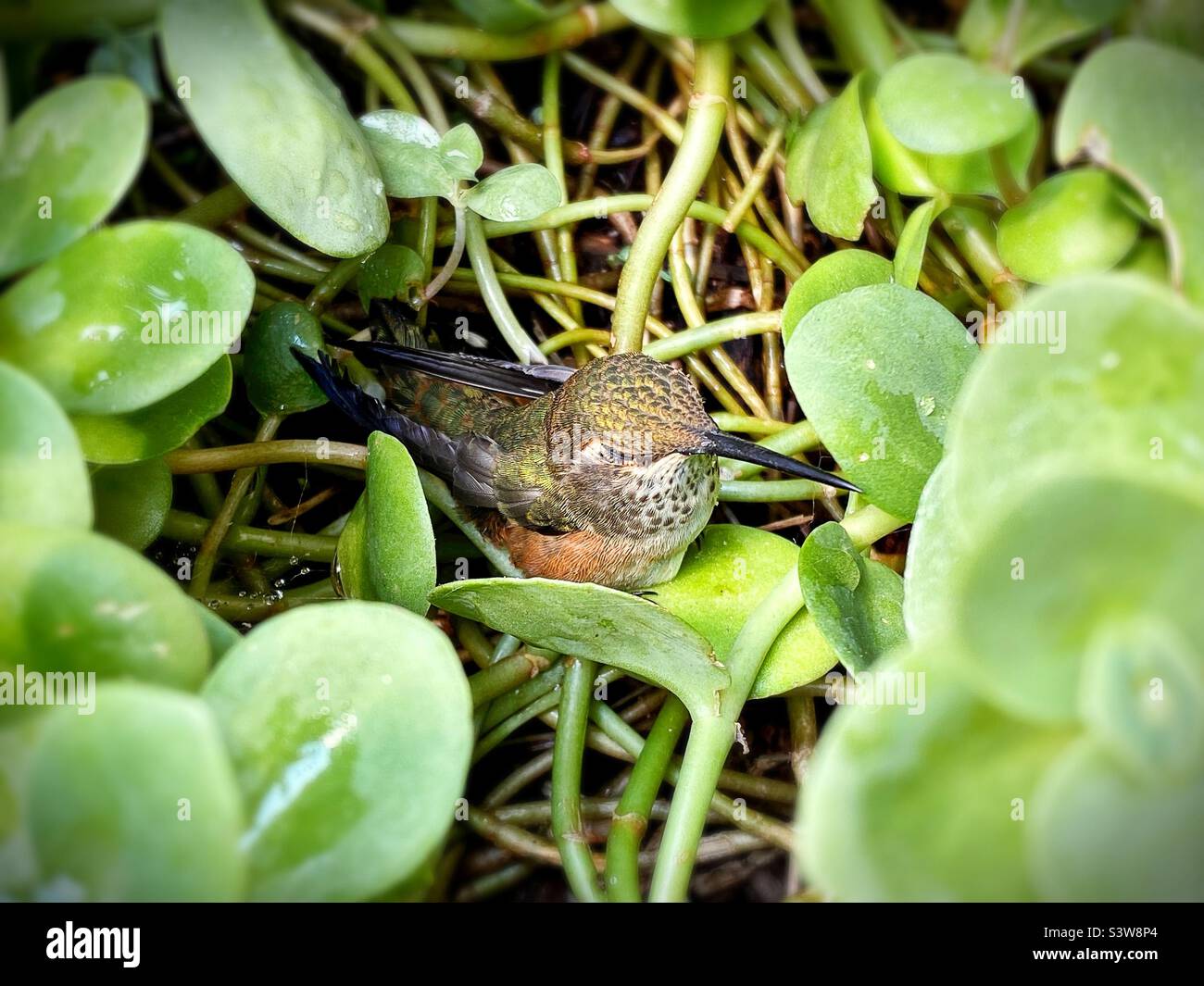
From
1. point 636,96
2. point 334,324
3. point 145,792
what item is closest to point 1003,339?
point 145,792

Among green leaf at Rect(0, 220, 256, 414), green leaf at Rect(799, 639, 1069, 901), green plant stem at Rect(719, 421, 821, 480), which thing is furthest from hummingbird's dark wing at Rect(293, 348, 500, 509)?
green leaf at Rect(799, 639, 1069, 901)

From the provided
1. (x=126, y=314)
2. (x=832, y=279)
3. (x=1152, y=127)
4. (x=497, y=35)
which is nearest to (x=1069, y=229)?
(x=1152, y=127)

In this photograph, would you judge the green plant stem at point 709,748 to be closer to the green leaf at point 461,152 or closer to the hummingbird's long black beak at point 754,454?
the hummingbird's long black beak at point 754,454

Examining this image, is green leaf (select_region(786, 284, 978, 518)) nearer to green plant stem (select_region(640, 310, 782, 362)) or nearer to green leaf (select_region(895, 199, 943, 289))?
green leaf (select_region(895, 199, 943, 289))

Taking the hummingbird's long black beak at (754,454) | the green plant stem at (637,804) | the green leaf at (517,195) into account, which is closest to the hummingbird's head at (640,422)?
the hummingbird's long black beak at (754,454)

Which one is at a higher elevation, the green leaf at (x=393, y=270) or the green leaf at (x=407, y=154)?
the green leaf at (x=407, y=154)

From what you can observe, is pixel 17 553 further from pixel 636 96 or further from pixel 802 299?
pixel 636 96
